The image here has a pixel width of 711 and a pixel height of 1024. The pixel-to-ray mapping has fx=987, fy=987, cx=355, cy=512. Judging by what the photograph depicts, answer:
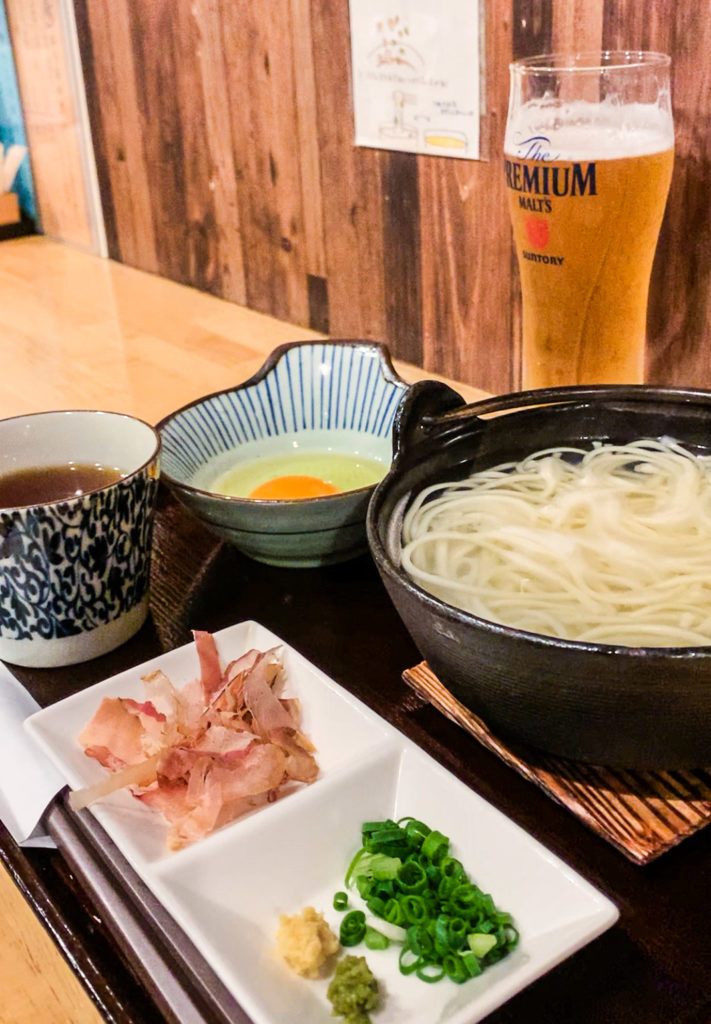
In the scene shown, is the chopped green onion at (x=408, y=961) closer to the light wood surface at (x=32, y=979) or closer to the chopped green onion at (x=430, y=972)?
the chopped green onion at (x=430, y=972)

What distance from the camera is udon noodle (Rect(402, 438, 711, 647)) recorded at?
802 mm

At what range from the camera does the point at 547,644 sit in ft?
2.15

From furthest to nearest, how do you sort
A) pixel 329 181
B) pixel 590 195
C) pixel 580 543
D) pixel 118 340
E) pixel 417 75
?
1. pixel 118 340
2. pixel 329 181
3. pixel 417 75
4. pixel 590 195
5. pixel 580 543

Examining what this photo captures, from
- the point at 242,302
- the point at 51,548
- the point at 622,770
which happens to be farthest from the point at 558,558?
the point at 242,302

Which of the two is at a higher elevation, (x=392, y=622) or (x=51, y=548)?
(x=51, y=548)

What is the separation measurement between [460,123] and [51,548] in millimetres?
1088

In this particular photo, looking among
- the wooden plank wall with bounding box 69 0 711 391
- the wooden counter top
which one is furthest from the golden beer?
the wooden counter top

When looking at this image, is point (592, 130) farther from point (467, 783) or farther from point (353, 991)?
point (353, 991)

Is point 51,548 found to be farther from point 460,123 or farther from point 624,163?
point 460,123

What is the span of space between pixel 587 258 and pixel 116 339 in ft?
4.35

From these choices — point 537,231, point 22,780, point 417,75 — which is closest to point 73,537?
point 22,780

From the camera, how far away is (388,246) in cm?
191

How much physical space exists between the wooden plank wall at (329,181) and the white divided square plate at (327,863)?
2.86ft

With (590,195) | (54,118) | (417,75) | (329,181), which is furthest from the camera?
(54,118)
